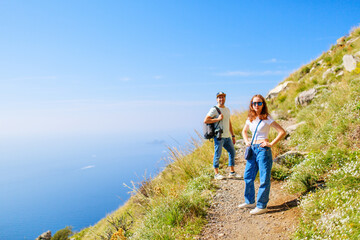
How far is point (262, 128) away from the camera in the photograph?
3.84 meters

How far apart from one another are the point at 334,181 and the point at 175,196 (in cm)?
305

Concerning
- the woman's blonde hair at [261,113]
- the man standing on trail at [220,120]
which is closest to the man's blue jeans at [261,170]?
the woman's blonde hair at [261,113]

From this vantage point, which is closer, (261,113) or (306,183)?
(261,113)

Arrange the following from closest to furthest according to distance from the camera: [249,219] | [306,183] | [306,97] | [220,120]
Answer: [249,219], [306,183], [220,120], [306,97]

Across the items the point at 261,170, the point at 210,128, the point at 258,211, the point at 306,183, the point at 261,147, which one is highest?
the point at 210,128

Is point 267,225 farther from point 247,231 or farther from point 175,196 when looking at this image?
point 175,196

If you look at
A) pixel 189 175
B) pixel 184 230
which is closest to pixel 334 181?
pixel 184 230

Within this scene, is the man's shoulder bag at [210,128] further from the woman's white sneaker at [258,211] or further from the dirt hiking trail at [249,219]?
the woman's white sneaker at [258,211]

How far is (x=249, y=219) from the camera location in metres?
4.06

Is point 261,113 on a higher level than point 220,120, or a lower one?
lower

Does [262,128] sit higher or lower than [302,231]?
higher

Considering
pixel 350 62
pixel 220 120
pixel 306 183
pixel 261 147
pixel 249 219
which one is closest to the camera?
pixel 261 147

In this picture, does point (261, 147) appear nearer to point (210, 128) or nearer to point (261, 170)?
point (261, 170)

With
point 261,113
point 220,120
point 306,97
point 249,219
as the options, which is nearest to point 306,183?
point 249,219
